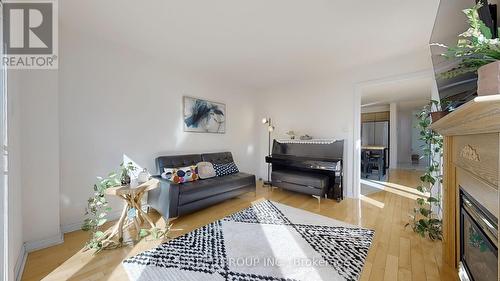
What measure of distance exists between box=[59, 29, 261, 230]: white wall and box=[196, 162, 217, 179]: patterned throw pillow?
496mm

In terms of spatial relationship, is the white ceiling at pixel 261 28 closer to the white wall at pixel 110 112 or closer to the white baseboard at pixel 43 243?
the white wall at pixel 110 112

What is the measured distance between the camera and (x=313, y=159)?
3.64 metres

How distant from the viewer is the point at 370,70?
3.45 metres

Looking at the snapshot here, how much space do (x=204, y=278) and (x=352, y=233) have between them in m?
1.66

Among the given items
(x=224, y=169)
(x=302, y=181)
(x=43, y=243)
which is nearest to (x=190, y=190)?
(x=224, y=169)

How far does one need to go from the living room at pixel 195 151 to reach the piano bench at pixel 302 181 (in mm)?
24

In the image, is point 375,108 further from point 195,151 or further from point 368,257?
point 368,257

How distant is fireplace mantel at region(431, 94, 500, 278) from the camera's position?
0.79 meters

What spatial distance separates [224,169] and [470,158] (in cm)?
306

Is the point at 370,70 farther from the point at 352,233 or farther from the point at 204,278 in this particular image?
the point at 204,278

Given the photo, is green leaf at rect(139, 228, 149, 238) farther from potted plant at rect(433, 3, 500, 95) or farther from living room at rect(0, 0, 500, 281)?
potted plant at rect(433, 3, 500, 95)

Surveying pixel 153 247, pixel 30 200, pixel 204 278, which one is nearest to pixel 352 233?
pixel 204 278

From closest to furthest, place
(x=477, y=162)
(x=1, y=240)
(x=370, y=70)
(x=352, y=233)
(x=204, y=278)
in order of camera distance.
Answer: (x=477, y=162), (x=1, y=240), (x=204, y=278), (x=352, y=233), (x=370, y=70)

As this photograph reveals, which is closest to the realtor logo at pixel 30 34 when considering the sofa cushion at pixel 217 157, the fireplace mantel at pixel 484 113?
the sofa cushion at pixel 217 157
